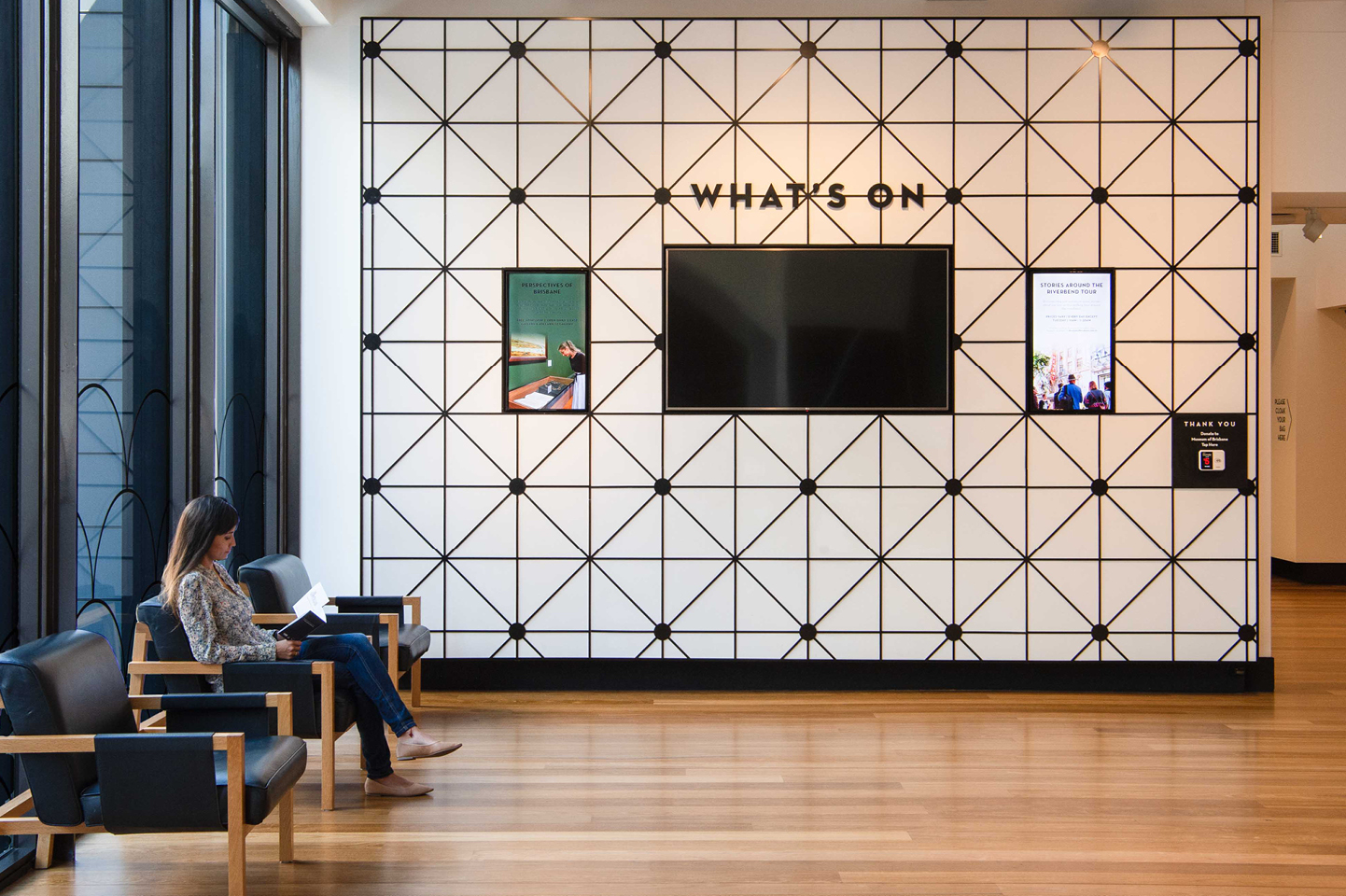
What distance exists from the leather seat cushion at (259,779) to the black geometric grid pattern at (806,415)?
2379 millimetres

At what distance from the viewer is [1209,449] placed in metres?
5.41

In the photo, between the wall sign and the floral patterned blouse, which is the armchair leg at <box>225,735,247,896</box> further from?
the wall sign

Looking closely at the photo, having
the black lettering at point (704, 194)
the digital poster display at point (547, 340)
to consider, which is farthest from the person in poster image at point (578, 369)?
the black lettering at point (704, 194)

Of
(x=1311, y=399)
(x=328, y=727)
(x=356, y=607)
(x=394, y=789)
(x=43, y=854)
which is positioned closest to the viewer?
(x=43, y=854)

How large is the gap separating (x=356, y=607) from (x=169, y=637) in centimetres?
136

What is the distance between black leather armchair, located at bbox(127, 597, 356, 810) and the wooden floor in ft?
1.04

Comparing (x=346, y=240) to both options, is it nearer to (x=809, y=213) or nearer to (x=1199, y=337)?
(x=809, y=213)

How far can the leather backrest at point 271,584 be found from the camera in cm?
448

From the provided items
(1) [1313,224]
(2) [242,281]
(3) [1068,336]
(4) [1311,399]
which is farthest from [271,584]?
(4) [1311,399]

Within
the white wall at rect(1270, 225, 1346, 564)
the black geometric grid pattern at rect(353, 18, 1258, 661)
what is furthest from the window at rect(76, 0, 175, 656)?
the white wall at rect(1270, 225, 1346, 564)

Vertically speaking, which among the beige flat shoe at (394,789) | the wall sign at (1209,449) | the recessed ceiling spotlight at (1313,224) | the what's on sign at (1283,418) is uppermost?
the recessed ceiling spotlight at (1313,224)

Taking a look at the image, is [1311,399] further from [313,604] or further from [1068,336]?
[313,604]

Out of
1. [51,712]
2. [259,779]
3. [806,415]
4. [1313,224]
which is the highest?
[1313,224]

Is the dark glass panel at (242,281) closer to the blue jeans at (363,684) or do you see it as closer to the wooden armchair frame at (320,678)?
the wooden armchair frame at (320,678)
